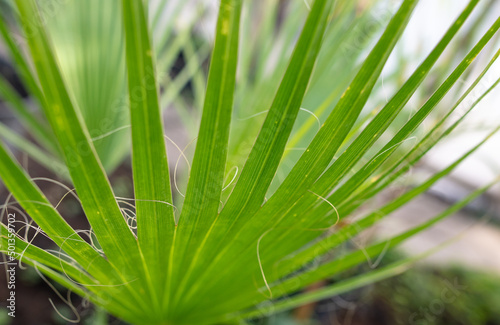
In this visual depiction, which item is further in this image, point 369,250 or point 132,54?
point 369,250

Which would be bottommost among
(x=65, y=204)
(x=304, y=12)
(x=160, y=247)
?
(x=65, y=204)

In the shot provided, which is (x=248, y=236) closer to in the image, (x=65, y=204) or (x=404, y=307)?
(x=65, y=204)

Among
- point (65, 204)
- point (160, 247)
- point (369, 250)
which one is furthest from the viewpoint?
point (65, 204)

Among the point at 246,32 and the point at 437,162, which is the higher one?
the point at 246,32

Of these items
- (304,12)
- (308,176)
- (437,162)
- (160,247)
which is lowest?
(437,162)

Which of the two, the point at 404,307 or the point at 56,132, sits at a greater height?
the point at 56,132

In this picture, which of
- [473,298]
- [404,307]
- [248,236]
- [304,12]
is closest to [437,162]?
[473,298]

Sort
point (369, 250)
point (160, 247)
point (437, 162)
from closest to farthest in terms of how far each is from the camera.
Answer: point (160, 247) < point (369, 250) < point (437, 162)

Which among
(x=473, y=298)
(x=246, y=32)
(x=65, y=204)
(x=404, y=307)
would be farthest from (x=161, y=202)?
(x=473, y=298)

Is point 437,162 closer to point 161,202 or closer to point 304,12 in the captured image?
point 304,12
